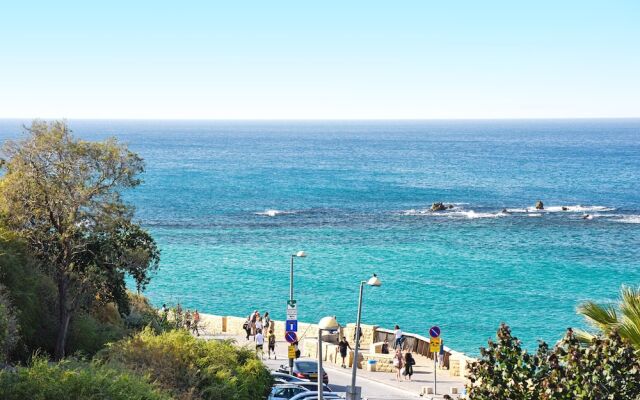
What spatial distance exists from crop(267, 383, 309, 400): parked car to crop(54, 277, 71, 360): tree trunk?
233 inches

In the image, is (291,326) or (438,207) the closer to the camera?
(291,326)

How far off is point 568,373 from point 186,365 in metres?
10.8

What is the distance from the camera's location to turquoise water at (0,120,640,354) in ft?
169

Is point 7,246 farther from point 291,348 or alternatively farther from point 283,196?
point 283,196

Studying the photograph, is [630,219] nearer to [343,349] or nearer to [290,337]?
[343,349]

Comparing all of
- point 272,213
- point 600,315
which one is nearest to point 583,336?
point 600,315

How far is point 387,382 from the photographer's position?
27938 millimetres

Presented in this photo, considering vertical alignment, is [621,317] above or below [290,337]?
above

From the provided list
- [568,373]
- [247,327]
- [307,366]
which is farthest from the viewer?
[247,327]

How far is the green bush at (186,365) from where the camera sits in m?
19.0

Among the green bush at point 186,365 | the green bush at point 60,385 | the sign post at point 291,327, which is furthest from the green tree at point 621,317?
the sign post at point 291,327

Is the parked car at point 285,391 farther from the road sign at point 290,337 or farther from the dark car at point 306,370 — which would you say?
the dark car at point 306,370

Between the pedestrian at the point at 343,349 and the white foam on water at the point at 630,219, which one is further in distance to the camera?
→ the white foam on water at the point at 630,219

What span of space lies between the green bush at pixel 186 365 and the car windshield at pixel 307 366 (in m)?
6.44
